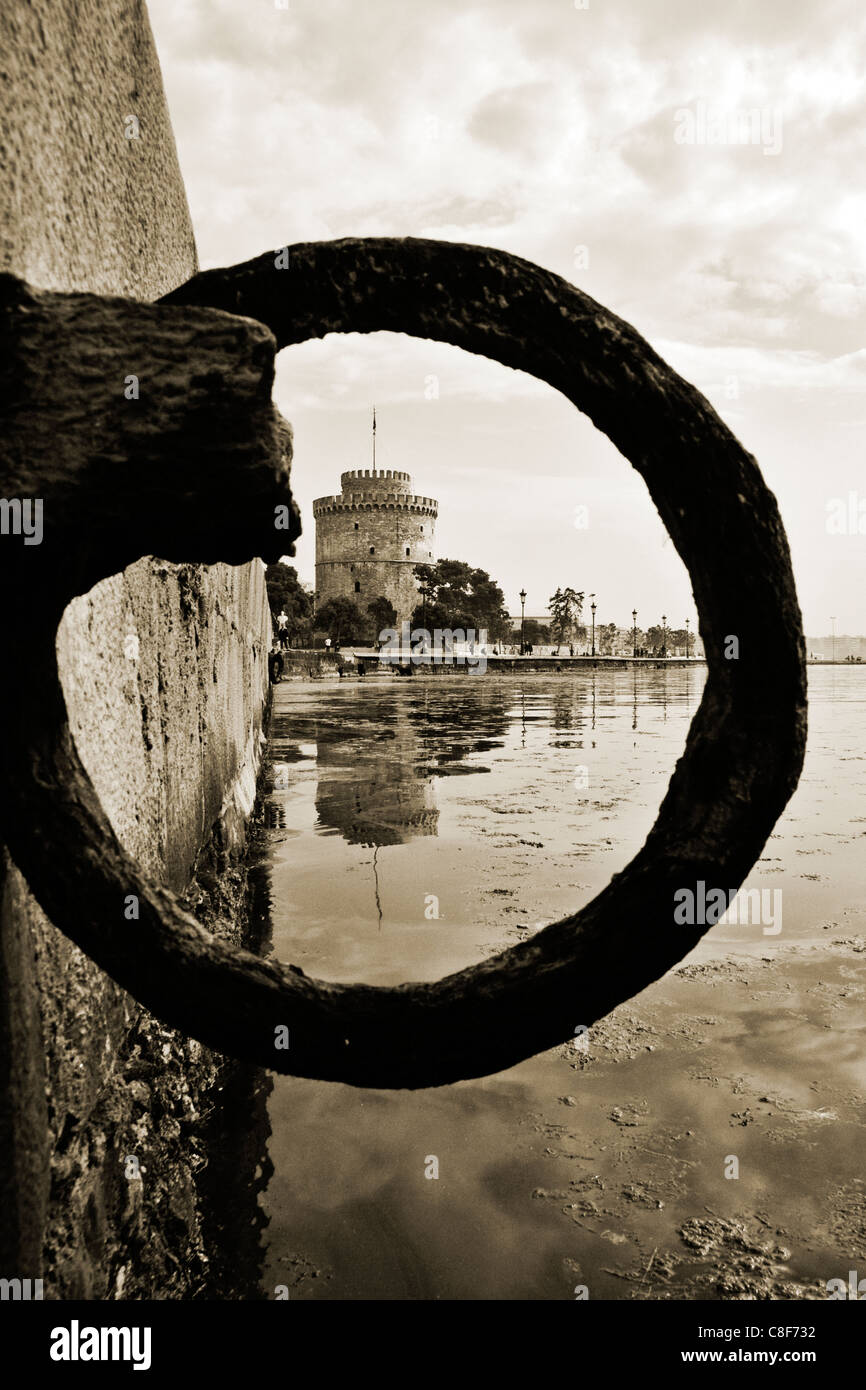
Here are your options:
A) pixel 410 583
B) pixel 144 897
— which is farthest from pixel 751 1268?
pixel 410 583

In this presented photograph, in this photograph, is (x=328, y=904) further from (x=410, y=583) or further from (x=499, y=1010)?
(x=410, y=583)

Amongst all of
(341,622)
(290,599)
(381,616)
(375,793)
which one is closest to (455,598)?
(381,616)

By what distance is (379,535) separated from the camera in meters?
63.2

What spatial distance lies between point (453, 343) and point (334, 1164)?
1814mm

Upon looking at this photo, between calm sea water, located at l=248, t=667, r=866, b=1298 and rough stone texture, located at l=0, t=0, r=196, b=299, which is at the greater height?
rough stone texture, located at l=0, t=0, r=196, b=299

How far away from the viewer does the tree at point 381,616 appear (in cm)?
6106

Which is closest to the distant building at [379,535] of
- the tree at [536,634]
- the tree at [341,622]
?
the tree at [341,622]

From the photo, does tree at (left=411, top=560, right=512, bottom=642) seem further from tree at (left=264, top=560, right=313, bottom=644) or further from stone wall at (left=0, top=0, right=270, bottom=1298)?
stone wall at (left=0, top=0, right=270, bottom=1298)

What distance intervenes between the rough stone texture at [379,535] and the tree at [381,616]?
0.92m

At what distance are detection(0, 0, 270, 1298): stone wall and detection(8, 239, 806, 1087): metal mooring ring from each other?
0.25 m

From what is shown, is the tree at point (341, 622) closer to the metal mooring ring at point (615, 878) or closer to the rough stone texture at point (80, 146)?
the rough stone texture at point (80, 146)

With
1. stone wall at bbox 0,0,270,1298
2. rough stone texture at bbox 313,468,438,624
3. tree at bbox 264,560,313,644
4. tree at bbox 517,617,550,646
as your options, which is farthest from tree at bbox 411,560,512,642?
stone wall at bbox 0,0,270,1298

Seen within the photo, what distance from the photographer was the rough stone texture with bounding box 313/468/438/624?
63.0 metres

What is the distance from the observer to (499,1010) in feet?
3.37
